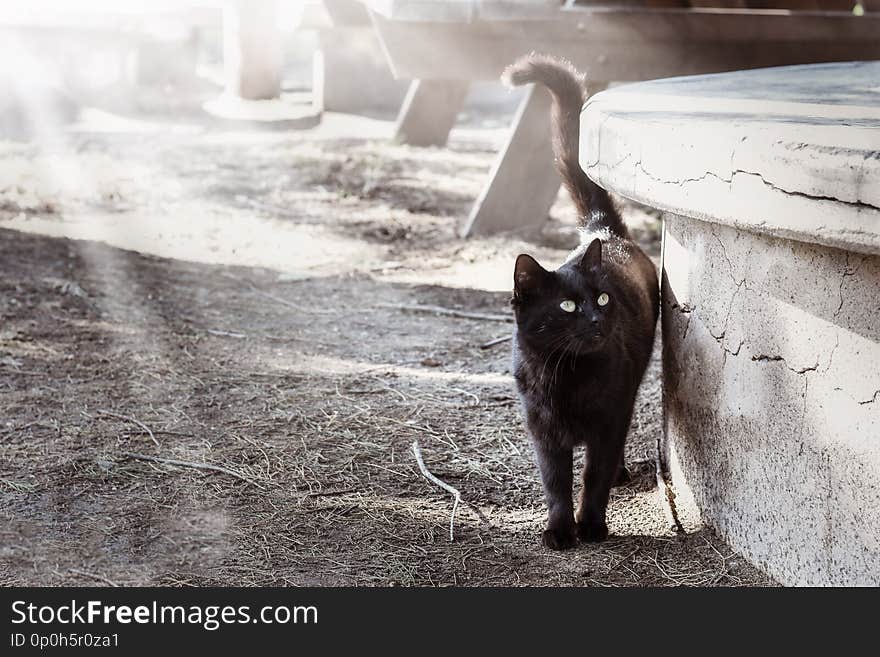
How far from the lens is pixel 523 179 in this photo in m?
5.87

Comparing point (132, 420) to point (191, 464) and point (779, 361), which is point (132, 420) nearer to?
point (191, 464)

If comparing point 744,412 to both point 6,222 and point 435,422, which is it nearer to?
point 435,422

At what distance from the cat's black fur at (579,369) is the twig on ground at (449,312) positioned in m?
1.64

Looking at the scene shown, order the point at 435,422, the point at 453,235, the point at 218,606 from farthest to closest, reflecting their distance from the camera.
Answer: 1. the point at 453,235
2. the point at 435,422
3. the point at 218,606

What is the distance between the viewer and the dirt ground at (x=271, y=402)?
260 centimetres

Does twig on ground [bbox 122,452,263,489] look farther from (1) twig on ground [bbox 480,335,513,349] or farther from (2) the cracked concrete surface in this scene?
Answer: (1) twig on ground [bbox 480,335,513,349]

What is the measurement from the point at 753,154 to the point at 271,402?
6.26 feet

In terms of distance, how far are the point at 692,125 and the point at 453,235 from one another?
143 inches

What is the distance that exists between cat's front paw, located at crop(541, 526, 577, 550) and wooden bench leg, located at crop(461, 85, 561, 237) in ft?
10.8

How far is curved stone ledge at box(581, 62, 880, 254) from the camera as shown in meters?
1.98

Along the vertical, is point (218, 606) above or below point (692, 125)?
below

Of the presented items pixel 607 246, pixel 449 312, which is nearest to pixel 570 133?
pixel 607 246

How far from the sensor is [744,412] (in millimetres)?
2529

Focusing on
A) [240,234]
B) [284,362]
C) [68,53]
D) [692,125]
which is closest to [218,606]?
[692,125]
